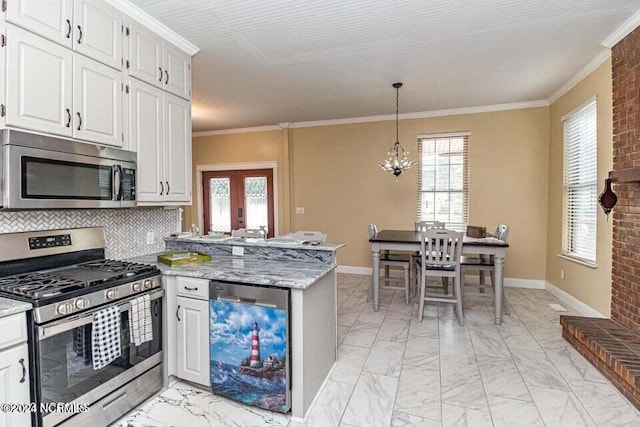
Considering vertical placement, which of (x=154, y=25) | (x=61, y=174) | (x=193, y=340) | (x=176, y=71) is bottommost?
(x=193, y=340)

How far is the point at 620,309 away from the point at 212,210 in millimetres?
6288

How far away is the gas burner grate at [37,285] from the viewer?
5.05 feet

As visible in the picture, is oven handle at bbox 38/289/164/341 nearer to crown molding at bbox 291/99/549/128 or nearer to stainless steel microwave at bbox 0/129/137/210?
stainless steel microwave at bbox 0/129/137/210

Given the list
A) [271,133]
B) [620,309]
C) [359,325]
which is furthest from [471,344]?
[271,133]

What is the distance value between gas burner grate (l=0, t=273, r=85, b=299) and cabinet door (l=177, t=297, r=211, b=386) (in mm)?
647

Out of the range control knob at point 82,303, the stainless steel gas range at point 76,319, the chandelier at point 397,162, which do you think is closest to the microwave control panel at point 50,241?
the stainless steel gas range at point 76,319

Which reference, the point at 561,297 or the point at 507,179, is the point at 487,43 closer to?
the point at 507,179

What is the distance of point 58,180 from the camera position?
71.6 inches

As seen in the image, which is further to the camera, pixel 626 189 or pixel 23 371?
pixel 626 189

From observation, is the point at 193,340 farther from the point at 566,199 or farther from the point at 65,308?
the point at 566,199

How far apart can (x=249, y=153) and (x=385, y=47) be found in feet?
12.8

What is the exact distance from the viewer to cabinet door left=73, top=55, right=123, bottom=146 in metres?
1.97

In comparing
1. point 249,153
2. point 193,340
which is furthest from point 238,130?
point 193,340

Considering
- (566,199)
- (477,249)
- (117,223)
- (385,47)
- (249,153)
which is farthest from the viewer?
(249,153)
